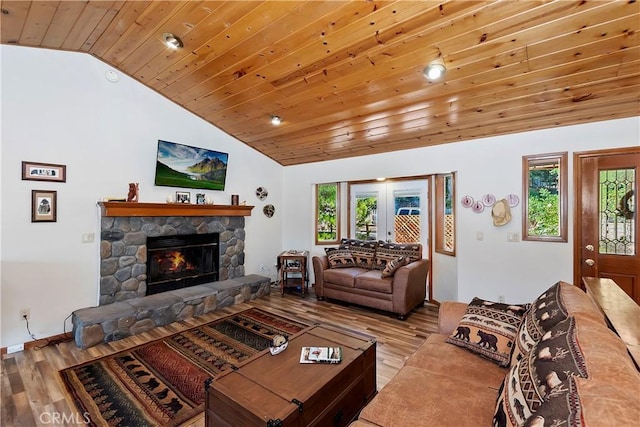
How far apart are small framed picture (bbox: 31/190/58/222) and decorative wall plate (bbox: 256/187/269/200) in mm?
2769

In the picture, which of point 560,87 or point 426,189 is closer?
point 560,87

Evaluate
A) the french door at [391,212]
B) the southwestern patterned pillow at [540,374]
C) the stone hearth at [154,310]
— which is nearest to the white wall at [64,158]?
the stone hearth at [154,310]

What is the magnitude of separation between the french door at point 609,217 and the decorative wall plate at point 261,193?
174 inches

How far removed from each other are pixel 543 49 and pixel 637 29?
484mm

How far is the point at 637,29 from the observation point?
1.85 meters

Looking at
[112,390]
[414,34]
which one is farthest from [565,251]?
[112,390]

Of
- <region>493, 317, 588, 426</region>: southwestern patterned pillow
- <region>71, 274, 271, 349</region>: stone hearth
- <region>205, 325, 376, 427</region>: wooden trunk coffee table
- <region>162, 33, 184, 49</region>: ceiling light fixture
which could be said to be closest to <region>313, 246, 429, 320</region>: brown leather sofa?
<region>71, 274, 271, 349</region>: stone hearth

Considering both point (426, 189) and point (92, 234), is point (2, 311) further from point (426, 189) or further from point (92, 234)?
point (426, 189)

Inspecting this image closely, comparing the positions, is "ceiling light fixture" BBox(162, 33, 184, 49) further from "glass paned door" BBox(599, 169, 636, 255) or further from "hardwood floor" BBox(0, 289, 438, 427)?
"glass paned door" BBox(599, 169, 636, 255)

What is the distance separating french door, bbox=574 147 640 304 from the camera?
112 inches

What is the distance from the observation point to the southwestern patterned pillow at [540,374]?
975 millimetres

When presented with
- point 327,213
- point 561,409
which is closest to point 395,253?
point 327,213

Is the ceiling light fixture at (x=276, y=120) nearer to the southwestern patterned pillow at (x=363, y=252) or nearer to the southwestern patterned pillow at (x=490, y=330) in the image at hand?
the southwestern patterned pillow at (x=363, y=252)

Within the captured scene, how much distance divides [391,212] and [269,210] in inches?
89.1
